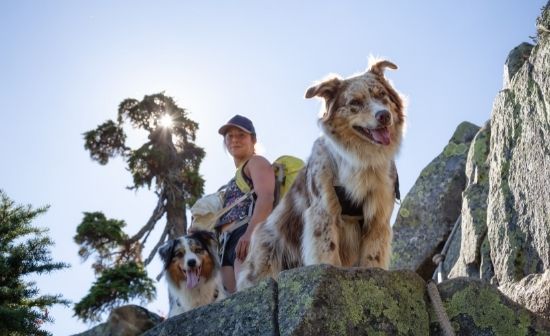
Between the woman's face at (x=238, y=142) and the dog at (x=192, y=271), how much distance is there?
1.25m

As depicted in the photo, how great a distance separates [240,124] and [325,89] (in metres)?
1.27

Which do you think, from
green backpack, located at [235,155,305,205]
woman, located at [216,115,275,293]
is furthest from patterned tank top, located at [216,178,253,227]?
green backpack, located at [235,155,305,205]

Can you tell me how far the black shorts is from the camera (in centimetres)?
686

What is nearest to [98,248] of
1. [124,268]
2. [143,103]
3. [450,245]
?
[124,268]

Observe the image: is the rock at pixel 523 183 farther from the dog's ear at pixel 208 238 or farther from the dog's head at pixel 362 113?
the dog's ear at pixel 208 238


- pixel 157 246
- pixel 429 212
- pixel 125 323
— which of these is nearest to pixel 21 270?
pixel 125 323

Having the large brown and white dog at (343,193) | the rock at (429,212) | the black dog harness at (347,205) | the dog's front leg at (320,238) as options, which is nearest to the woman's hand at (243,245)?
the large brown and white dog at (343,193)

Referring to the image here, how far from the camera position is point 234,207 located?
689 centimetres

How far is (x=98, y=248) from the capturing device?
1823 cm

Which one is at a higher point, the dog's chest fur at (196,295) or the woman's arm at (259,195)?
the woman's arm at (259,195)

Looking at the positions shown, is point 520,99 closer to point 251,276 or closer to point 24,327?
point 251,276

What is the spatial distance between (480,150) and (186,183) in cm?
1149

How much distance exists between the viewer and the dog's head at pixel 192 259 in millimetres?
7898

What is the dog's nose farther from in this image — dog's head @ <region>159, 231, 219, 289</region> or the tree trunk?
the tree trunk
